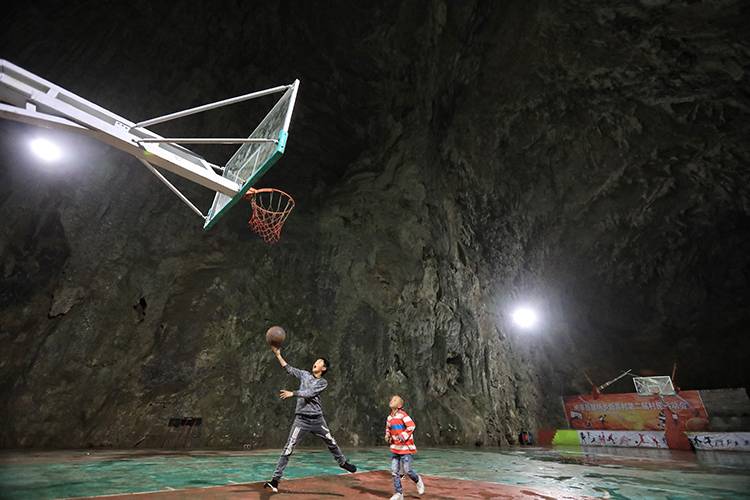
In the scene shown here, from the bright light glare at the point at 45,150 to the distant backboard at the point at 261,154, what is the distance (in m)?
5.61

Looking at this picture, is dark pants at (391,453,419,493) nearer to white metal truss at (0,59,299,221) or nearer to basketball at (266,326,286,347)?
basketball at (266,326,286,347)

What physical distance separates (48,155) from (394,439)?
11812 mm

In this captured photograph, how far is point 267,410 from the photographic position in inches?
414

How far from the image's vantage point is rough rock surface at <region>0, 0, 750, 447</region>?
949 centimetres

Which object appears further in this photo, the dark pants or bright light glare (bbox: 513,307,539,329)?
bright light glare (bbox: 513,307,539,329)

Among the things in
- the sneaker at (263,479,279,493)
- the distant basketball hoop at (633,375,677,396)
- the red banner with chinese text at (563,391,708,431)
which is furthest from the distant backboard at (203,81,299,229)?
the distant basketball hoop at (633,375,677,396)

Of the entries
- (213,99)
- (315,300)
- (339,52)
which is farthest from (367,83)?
(315,300)

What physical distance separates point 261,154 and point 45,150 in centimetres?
755

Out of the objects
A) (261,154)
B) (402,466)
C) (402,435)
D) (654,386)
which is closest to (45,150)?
(261,154)

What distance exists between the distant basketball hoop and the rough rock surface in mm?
4138

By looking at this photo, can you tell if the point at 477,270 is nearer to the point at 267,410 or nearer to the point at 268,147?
the point at 267,410

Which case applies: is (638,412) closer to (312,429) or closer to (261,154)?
(312,429)

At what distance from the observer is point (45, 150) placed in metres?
9.67

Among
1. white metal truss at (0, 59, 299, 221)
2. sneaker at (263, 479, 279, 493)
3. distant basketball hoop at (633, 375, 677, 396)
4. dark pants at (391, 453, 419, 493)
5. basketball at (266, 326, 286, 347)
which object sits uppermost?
white metal truss at (0, 59, 299, 221)
